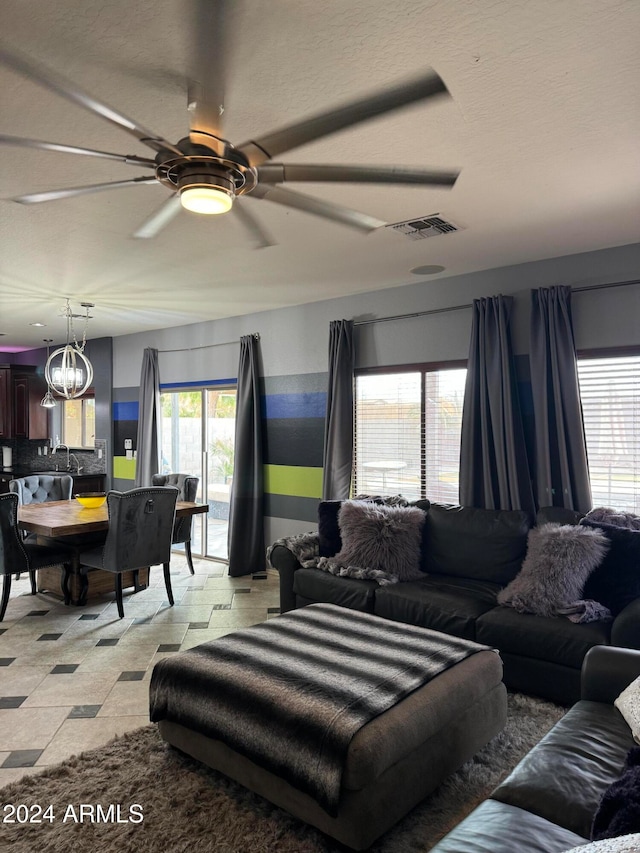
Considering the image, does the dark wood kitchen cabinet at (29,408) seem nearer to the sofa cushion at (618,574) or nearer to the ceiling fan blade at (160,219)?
the ceiling fan blade at (160,219)

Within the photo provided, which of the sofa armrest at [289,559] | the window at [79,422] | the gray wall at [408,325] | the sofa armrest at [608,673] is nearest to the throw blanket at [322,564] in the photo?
the sofa armrest at [289,559]

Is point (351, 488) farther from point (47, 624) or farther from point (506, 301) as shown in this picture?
point (47, 624)

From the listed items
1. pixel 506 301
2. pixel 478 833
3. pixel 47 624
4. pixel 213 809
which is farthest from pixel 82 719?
pixel 506 301

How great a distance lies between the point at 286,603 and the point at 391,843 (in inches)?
90.9

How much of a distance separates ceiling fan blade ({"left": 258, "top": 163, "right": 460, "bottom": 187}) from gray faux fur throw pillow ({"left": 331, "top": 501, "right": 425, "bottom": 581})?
2.42 m

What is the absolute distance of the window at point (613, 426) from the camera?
382 cm

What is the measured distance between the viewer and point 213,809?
225cm

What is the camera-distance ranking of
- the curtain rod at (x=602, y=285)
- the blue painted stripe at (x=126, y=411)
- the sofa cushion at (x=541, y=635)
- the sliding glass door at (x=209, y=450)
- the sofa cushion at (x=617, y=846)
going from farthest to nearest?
the blue painted stripe at (x=126, y=411) < the sliding glass door at (x=209, y=450) < the curtain rod at (x=602, y=285) < the sofa cushion at (x=541, y=635) < the sofa cushion at (x=617, y=846)

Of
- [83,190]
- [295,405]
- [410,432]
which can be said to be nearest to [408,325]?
[410,432]

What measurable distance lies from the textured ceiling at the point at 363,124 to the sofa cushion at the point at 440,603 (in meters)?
2.24

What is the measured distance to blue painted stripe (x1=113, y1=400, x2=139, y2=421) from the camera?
7.57m

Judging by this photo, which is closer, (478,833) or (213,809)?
(478,833)

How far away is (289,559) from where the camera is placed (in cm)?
430

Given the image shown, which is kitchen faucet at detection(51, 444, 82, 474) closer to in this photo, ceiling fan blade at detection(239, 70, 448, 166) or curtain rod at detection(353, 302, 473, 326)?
curtain rod at detection(353, 302, 473, 326)
